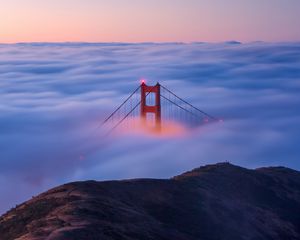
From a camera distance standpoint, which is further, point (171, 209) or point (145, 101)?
point (145, 101)

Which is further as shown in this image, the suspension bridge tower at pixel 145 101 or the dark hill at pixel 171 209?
the suspension bridge tower at pixel 145 101

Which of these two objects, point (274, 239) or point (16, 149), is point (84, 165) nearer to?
point (16, 149)

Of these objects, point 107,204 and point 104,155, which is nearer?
point 107,204

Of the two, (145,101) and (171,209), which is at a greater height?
(145,101)

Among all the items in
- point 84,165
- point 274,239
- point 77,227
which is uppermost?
point 77,227

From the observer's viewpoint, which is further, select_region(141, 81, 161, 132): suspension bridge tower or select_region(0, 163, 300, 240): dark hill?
select_region(141, 81, 161, 132): suspension bridge tower

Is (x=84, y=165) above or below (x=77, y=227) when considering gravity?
below

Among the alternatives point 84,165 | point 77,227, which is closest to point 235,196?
point 77,227

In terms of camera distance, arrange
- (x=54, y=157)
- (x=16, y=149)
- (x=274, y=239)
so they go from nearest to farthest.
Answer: (x=274, y=239) → (x=54, y=157) → (x=16, y=149)
